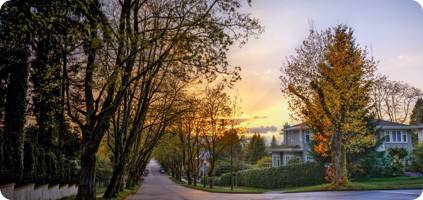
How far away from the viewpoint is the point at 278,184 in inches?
450

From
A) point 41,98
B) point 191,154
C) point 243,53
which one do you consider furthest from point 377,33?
point 191,154

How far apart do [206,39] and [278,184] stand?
550cm

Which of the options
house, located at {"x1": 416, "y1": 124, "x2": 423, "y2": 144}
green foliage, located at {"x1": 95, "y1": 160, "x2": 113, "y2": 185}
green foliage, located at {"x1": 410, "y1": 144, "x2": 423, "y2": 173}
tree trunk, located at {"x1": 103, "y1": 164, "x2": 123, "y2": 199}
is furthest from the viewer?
green foliage, located at {"x1": 95, "y1": 160, "x2": 113, "y2": 185}

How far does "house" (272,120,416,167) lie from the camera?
10.0m

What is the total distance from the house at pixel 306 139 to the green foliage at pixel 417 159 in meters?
0.15

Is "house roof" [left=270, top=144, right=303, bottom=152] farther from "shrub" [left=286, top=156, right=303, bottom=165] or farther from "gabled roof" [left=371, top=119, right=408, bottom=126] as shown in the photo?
"gabled roof" [left=371, top=119, right=408, bottom=126]

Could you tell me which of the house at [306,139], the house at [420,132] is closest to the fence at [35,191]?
the house at [306,139]

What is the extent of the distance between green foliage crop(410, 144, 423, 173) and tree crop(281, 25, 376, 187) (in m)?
1.41

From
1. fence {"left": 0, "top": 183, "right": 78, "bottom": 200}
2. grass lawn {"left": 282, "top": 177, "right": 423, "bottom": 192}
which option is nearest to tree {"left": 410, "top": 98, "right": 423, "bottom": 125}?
grass lawn {"left": 282, "top": 177, "right": 423, "bottom": 192}

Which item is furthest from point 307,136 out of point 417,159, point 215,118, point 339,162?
point 215,118

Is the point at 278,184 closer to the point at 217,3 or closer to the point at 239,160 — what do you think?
the point at 217,3

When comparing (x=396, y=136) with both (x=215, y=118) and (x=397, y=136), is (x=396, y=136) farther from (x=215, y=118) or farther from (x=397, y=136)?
(x=215, y=118)

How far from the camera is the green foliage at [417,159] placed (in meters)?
8.73

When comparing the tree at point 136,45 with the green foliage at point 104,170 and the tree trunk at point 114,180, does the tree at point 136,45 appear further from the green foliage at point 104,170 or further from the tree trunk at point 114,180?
the green foliage at point 104,170
